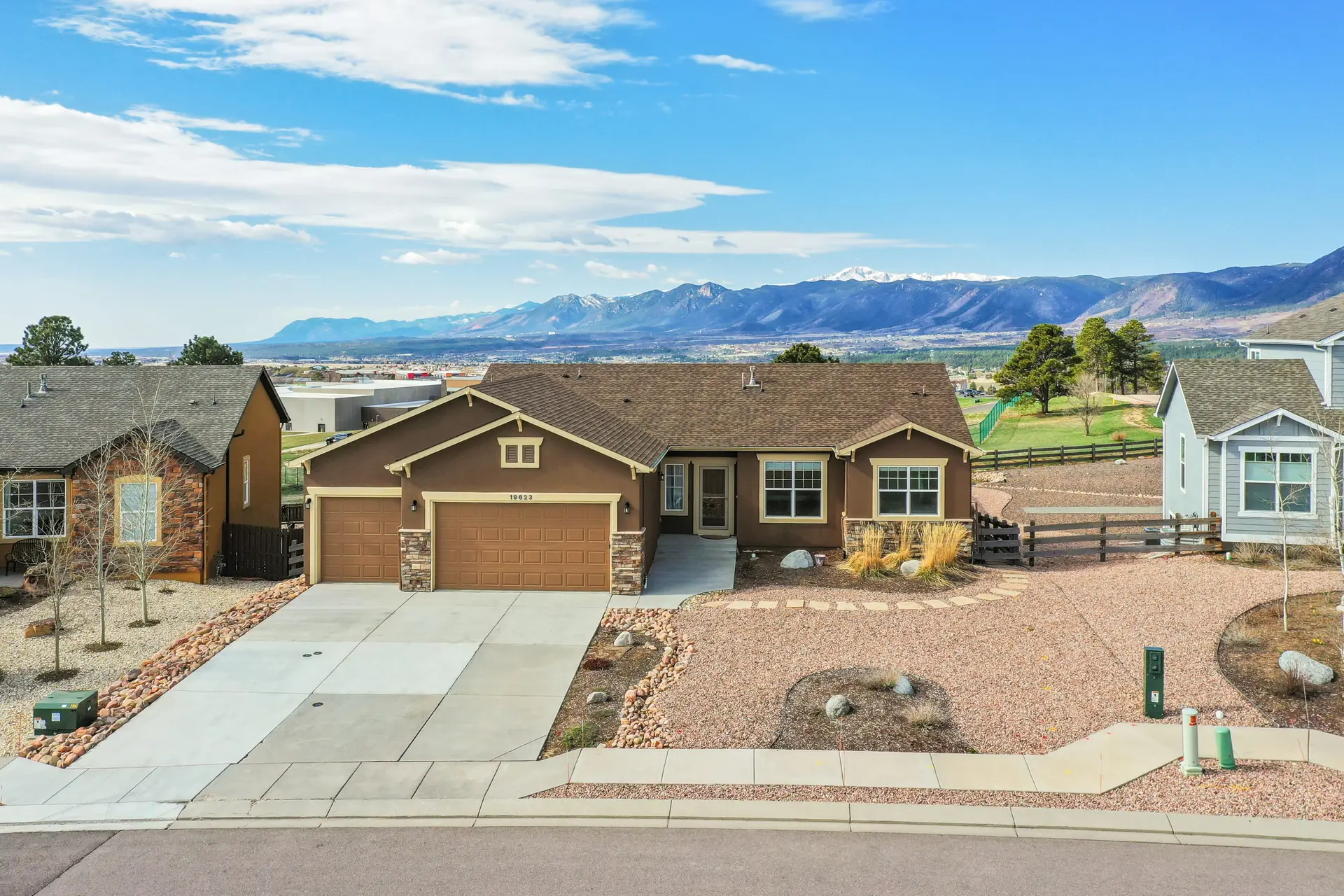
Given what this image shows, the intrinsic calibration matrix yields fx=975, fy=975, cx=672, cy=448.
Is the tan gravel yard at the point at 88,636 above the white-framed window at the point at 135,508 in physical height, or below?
below

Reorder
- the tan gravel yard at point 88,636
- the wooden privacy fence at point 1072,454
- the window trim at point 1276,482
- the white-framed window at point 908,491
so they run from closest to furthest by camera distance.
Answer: the tan gravel yard at point 88,636 → the window trim at point 1276,482 → the white-framed window at point 908,491 → the wooden privacy fence at point 1072,454

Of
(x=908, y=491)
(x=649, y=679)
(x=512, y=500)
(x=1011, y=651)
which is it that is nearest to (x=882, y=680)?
(x=1011, y=651)

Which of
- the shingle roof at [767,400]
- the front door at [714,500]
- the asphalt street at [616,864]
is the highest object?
the shingle roof at [767,400]

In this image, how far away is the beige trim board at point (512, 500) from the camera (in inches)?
837

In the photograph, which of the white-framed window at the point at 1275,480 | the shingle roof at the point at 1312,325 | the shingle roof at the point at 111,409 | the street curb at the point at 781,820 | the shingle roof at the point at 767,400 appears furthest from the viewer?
the shingle roof at the point at 767,400

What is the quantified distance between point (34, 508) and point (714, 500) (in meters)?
16.9

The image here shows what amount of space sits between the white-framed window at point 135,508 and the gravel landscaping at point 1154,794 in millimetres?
16087

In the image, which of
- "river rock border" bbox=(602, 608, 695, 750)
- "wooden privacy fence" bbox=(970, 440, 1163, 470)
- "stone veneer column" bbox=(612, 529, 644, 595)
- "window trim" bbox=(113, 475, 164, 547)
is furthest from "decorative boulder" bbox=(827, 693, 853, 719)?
"wooden privacy fence" bbox=(970, 440, 1163, 470)

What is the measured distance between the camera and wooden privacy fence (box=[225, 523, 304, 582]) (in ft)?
79.0

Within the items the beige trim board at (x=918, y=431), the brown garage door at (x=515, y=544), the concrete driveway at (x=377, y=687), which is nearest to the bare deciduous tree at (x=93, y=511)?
the concrete driveway at (x=377, y=687)

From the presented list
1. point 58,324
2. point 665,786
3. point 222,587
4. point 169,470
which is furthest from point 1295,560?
point 58,324

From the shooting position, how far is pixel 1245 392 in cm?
2473

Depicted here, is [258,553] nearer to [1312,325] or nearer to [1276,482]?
[1276,482]

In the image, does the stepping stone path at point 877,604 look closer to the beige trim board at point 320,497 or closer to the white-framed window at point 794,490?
the white-framed window at point 794,490
